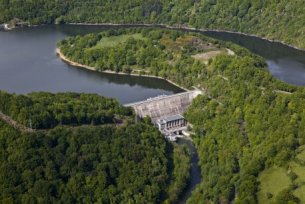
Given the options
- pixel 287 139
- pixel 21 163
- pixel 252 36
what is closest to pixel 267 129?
pixel 287 139

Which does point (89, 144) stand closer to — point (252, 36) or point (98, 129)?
point (98, 129)

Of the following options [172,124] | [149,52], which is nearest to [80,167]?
[172,124]

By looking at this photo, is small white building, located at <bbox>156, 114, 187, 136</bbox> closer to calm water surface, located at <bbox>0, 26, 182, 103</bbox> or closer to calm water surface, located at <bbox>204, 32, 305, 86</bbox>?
calm water surface, located at <bbox>0, 26, 182, 103</bbox>

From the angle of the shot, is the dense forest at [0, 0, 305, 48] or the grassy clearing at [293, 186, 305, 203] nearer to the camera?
the grassy clearing at [293, 186, 305, 203]

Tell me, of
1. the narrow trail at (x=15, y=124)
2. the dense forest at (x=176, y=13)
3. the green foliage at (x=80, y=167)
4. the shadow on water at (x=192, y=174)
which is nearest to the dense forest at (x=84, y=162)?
the green foliage at (x=80, y=167)

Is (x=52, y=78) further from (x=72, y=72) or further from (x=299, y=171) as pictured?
(x=299, y=171)

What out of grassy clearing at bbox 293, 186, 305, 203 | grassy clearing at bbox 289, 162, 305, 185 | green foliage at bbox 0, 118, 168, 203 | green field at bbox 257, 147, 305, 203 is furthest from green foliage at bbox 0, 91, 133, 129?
grassy clearing at bbox 293, 186, 305, 203
